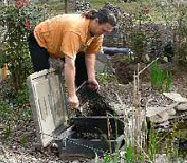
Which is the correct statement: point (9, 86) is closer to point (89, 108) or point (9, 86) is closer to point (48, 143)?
point (89, 108)

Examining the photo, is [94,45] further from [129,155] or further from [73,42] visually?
[129,155]

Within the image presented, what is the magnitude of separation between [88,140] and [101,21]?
3.92ft

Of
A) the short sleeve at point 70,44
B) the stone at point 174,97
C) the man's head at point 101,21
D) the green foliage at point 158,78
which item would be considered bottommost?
the stone at point 174,97

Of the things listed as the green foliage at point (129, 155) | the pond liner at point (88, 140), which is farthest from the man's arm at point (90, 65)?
the green foliage at point (129, 155)

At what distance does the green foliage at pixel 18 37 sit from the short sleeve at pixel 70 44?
207 cm

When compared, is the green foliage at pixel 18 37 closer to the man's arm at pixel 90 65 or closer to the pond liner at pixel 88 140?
the man's arm at pixel 90 65

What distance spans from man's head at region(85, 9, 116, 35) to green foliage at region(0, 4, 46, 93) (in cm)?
200

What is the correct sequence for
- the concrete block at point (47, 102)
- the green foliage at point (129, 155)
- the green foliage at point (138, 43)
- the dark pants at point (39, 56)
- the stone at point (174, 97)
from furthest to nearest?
1. the green foliage at point (138, 43)
2. the stone at point (174, 97)
3. the dark pants at point (39, 56)
4. the concrete block at point (47, 102)
5. the green foliage at point (129, 155)

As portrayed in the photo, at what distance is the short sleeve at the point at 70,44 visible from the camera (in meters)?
5.54

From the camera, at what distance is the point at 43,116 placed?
5824 millimetres

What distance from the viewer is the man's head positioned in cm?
559

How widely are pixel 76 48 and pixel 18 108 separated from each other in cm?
214

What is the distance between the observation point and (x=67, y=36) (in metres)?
5.57

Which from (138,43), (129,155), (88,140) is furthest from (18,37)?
(129,155)
